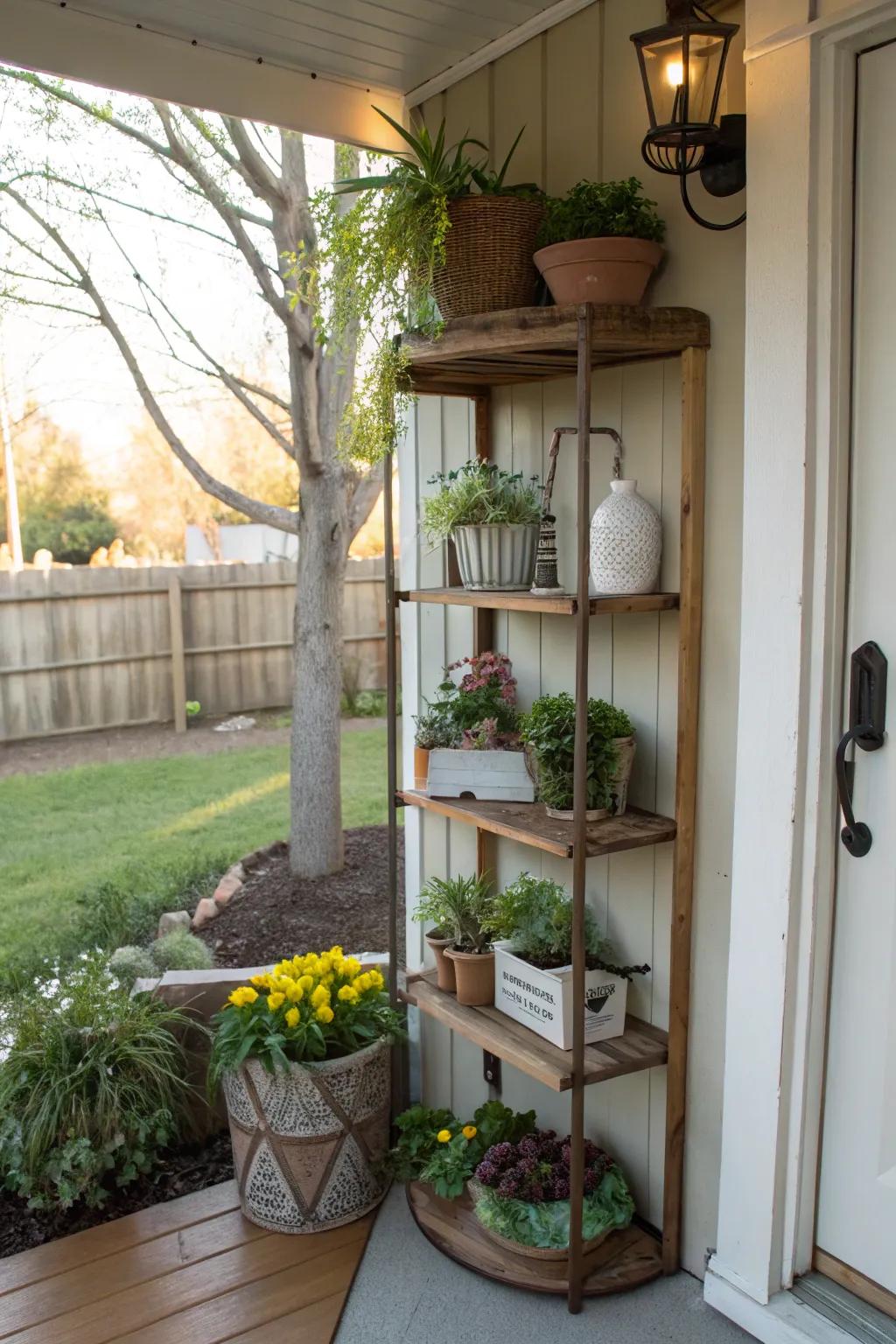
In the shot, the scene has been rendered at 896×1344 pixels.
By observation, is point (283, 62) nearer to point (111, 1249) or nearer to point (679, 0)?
point (679, 0)

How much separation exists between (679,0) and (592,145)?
344 mm

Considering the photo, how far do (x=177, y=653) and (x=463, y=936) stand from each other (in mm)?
4720

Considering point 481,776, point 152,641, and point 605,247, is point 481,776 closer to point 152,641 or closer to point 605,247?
point 605,247

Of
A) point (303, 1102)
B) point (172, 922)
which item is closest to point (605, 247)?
point (303, 1102)

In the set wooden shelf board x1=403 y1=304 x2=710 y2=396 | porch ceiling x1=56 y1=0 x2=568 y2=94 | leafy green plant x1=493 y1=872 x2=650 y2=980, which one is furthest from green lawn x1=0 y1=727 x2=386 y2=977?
porch ceiling x1=56 y1=0 x2=568 y2=94

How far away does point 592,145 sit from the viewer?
2.04 metres

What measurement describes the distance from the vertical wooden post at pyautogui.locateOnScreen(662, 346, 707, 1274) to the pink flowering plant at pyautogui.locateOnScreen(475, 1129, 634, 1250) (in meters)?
0.11

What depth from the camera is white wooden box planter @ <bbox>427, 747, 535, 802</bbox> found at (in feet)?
7.12

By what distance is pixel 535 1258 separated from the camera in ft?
6.70

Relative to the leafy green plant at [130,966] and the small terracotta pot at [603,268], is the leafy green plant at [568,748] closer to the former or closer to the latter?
the small terracotta pot at [603,268]

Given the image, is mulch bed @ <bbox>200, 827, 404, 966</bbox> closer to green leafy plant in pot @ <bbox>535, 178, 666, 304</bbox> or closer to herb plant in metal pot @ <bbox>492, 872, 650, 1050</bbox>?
herb plant in metal pot @ <bbox>492, 872, 650, 1050</bbox>

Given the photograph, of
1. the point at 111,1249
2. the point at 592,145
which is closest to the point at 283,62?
the point at 592,145

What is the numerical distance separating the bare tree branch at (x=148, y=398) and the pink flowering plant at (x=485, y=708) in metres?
2.15

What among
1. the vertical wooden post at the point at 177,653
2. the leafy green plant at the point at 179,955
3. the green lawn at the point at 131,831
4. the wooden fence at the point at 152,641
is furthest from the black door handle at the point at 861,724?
the vertical wooden post at the point at 177,653
